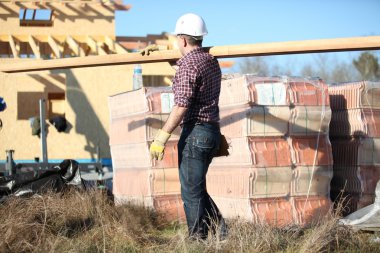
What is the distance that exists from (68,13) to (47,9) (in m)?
0.60

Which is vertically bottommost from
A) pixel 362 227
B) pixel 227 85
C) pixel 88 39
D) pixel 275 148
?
pixel 362 227

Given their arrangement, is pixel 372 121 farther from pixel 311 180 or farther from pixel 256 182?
pixel 256 182

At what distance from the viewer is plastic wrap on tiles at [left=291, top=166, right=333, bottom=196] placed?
7402 millimetres

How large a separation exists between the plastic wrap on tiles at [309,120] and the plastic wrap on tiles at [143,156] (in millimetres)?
1593

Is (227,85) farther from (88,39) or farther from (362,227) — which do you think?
(88,39)

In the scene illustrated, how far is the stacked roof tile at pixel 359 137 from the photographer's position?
25.9ft

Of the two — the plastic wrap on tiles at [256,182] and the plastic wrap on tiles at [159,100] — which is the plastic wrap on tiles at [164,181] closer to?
the plastic wrap on tiles at [159,100]

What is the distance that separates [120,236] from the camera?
19.2 feet

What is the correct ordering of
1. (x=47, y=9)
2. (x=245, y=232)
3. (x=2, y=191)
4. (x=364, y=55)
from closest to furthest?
(x=245, y=232) < (x=2, y=191) < (x=47, y=9) < (x=364, y=55)

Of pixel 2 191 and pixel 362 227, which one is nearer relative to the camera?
pixel 362 227

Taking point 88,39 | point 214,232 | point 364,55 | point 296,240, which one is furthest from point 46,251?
point 364,55

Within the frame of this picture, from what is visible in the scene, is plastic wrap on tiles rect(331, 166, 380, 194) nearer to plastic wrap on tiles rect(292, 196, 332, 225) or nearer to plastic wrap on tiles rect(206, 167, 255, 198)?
plastic wrap on tiles rect(292, 196, 332, 225)

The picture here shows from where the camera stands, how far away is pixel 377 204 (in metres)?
6.76

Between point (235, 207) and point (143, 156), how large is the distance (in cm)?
148
